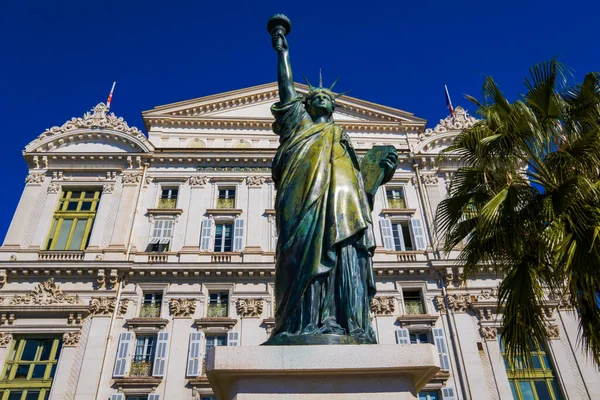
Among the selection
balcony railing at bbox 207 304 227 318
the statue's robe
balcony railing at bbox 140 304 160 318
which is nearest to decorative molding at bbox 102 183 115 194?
balcony railing at bbox 140 304 160 318

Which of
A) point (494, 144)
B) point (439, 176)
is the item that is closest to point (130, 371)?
point (494, 144)

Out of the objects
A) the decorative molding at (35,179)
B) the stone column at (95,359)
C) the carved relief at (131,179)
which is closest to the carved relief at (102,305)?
the stone column at (95,359)

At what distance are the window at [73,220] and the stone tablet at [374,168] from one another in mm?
19078

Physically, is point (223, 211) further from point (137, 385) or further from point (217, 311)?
point (137, 385)

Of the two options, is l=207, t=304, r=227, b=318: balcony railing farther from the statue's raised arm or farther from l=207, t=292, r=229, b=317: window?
the statue's raised arm

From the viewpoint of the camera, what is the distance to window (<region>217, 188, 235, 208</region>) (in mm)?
23359

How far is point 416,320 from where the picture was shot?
19.5m

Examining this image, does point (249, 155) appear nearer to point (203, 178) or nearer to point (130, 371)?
point (203, 178)

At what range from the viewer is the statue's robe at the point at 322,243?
4.01 meters

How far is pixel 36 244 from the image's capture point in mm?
20906

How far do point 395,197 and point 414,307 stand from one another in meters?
6.08

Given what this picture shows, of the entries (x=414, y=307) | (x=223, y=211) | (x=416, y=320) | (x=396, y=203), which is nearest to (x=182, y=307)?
(x=223, y=211)

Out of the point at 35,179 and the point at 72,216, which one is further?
the point at 35,179

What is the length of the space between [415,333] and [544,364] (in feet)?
16.3
